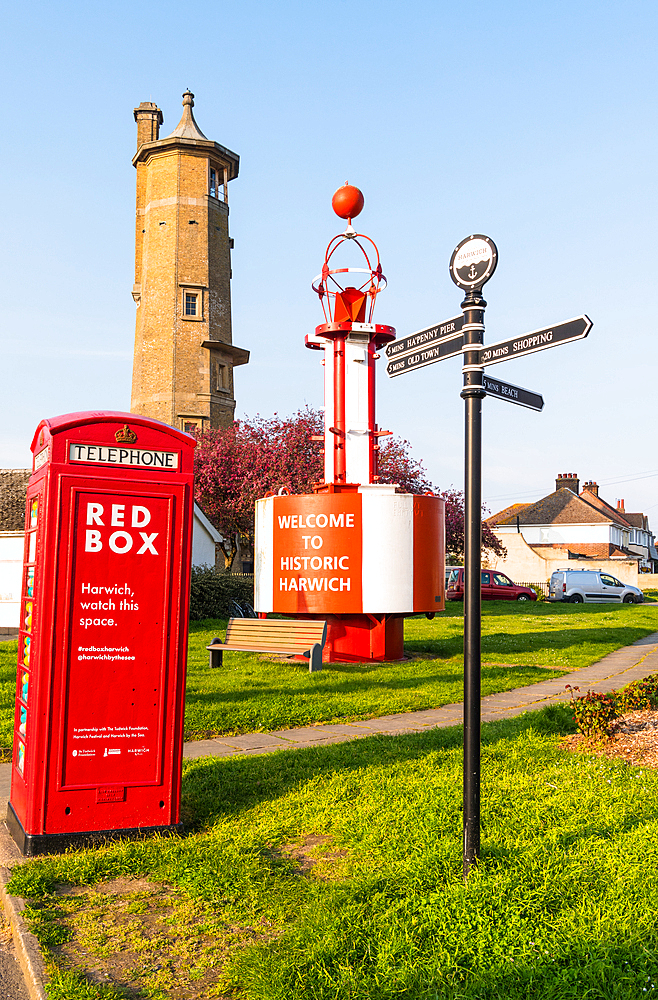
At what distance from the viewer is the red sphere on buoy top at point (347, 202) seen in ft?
52.6

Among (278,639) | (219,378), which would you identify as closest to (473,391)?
(278,639)

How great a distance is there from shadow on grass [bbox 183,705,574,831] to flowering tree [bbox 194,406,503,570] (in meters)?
27.3

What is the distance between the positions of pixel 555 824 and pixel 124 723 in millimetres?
2821

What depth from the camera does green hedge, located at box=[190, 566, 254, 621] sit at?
24484 mm

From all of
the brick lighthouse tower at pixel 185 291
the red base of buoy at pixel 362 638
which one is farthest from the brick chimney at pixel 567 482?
the red base of buoy at pixel 362 638

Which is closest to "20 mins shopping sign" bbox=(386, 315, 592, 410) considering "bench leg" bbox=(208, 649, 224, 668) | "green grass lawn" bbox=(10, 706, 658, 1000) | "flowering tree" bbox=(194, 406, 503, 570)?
"green grass lawn" bbox=(10, 706, 658, 1000)

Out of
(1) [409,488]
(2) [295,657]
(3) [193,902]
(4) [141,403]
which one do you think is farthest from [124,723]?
(4) [141,403]

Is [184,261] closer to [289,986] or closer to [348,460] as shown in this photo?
[348,460]

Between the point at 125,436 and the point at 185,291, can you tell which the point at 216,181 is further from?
the point at 125,436

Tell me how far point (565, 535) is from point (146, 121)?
47.5 m

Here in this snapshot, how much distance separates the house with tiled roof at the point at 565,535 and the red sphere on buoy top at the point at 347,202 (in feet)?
154

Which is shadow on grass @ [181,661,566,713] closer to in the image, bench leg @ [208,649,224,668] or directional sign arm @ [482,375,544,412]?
bench leg @ [208,649,224,668]

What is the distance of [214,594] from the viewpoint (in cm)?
2491

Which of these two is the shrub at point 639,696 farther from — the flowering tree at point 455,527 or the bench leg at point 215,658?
the flowering tree at point 455,527
